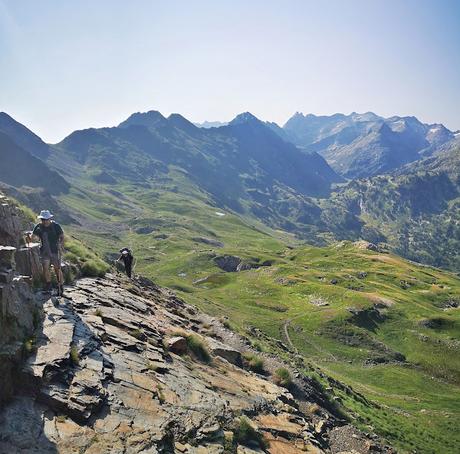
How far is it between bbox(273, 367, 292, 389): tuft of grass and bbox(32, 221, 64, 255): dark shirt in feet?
57.7

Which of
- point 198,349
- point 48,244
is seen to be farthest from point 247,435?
point 48,244

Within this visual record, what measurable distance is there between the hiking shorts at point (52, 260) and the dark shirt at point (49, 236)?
199 mm

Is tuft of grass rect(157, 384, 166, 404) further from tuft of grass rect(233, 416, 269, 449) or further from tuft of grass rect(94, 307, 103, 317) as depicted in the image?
tuft of grass rect(94, 307, 103, 317)

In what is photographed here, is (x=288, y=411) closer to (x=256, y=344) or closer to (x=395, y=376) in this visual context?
(x=256, y=344)

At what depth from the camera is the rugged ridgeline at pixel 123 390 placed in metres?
14.7

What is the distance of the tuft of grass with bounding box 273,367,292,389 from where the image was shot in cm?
3171

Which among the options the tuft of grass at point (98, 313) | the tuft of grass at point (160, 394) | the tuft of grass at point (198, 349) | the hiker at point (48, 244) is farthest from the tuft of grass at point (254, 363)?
the hiker at point (48, 244)

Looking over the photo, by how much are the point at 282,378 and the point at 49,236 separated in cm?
1861

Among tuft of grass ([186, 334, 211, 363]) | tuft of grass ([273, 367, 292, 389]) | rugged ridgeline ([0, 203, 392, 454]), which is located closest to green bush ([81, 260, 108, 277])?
rugged ridgeline ([0, 203, 392, 454])

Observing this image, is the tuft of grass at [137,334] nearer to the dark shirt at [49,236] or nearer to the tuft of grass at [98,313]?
the tuft of grass at [98,313]

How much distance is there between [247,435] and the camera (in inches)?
770

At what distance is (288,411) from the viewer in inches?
1008

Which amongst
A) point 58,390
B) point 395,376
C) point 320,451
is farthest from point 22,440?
point 395,376

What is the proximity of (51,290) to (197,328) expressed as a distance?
48.0ft
